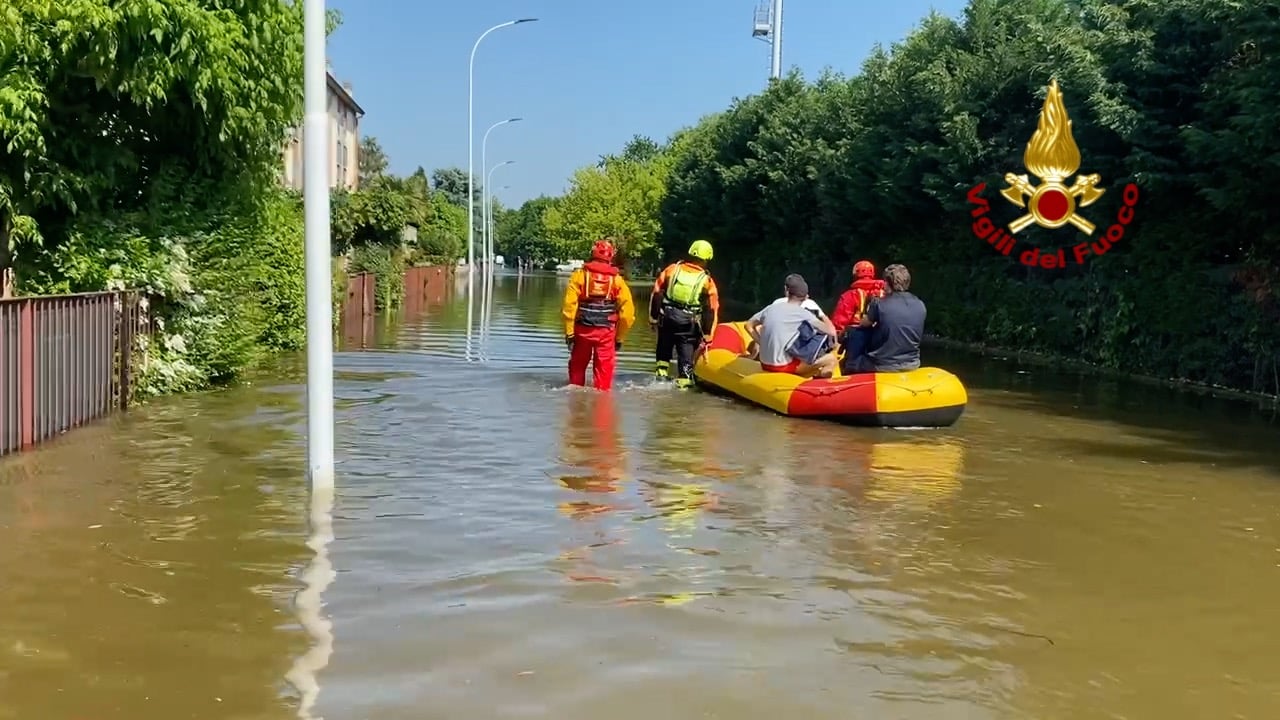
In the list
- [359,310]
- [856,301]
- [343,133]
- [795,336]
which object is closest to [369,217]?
[359,310]

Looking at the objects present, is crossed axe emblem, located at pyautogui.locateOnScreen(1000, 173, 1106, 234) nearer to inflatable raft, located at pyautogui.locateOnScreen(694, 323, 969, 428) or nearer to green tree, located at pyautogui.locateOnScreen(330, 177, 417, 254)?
inflatable raft, located at pyautogui.locateOnScreen(694, 323, 969, 428)

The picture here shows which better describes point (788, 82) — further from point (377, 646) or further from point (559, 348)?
point (377, 646)

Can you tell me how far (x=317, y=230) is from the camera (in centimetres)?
767

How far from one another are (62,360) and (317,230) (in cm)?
365

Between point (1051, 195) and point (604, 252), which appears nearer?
point (604, 252)

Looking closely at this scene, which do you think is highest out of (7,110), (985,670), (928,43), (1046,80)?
(928,43)

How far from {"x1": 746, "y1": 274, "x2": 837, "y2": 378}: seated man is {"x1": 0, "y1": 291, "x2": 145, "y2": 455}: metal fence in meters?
6.50

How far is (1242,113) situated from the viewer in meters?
14.7

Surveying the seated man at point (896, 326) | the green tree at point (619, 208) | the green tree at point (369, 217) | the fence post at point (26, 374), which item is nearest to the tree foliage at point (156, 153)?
the fence post at point (26, 374)

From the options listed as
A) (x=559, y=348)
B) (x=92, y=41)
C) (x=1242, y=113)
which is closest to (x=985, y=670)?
(x=92, y=41)

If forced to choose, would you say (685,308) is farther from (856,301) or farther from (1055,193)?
(1055,193)

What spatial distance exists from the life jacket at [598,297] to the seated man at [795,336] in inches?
72.0

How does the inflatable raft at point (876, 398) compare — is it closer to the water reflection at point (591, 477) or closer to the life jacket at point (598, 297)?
the water reflection at point (591, 477)

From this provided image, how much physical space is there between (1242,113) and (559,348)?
38.4 feet
